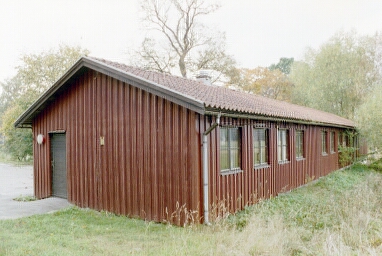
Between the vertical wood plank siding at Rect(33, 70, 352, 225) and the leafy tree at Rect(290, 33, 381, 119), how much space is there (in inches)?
748

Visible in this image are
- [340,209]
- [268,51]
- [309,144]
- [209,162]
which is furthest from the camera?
[268,51]

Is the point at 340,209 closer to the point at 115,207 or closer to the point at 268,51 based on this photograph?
the point at 115,207

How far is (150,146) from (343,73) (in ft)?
80.7

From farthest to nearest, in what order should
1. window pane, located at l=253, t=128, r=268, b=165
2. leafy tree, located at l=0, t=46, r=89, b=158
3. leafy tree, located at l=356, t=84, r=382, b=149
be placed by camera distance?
leafy tree, located at l=0, t=46, r=89, b=158 → leafy tree, located at l=356, t=84, r=382, b=149 → window pane, located at l=253, t=128, r=268, b=165

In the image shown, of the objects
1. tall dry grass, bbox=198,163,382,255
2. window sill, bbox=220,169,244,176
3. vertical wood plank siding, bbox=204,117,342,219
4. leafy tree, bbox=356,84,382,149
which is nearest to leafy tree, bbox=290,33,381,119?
leafy tree, bbox=356,84,382,149

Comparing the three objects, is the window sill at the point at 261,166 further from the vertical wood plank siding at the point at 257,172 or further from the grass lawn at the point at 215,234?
the grass lawn at the point at 215,234

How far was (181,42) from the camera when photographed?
30781 mm

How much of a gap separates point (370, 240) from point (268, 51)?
48.3 meters

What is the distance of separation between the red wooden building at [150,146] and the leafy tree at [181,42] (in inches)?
747

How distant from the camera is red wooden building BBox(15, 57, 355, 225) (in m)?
7.46

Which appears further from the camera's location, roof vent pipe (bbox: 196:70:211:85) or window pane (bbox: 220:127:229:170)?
roof vent pipe (bbox: 196:70:211:85)

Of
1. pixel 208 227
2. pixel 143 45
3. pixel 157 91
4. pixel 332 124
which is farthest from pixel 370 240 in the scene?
pixel 143 45

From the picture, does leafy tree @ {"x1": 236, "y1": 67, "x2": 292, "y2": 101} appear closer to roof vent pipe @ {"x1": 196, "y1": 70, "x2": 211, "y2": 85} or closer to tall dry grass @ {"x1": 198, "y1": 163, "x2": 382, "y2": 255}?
roof vent pipe @ {"x1": 196, "y1": 70, "x2": 211, "y2": 85}

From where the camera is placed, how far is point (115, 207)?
891 centimetres
